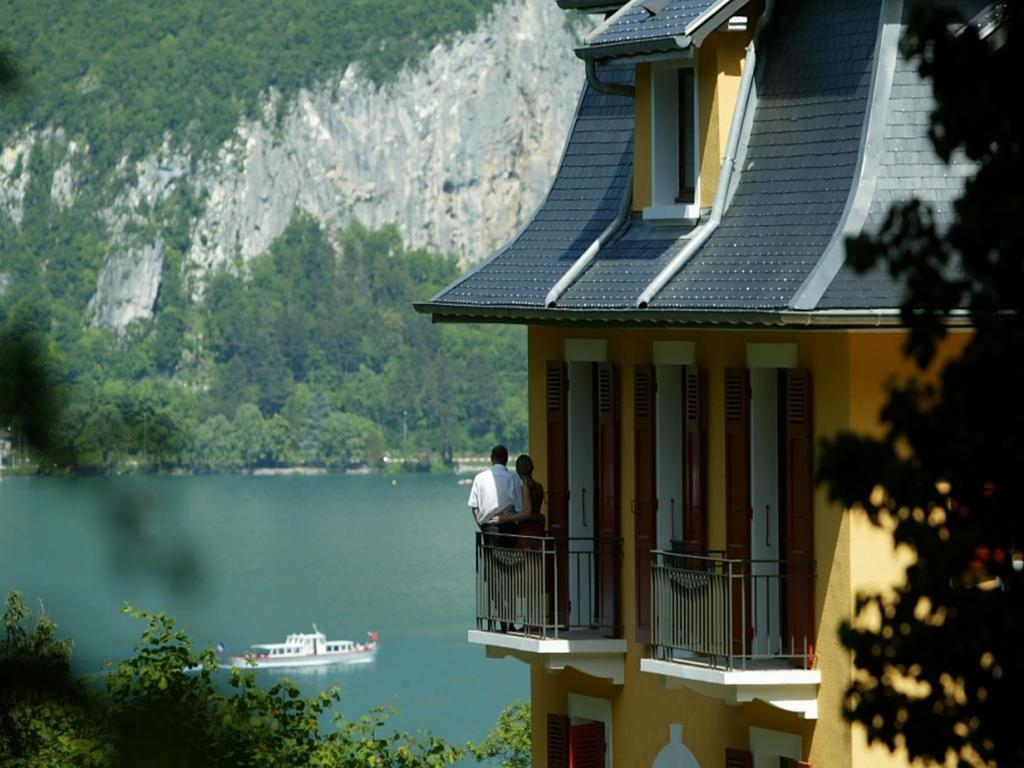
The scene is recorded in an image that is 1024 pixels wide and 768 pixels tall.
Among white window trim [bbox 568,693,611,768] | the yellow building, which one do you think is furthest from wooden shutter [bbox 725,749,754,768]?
white window trim [bbox 568,693,611,768]

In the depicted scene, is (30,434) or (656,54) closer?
(30,434)

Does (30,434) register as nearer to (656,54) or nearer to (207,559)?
(207,559)

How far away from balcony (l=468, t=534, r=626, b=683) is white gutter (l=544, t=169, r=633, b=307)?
197 centimetres

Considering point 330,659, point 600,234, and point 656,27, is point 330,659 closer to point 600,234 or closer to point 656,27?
point 600,234

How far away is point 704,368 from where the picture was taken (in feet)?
55.3

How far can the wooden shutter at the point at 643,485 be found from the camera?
17469 mm

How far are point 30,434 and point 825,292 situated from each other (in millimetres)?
12352

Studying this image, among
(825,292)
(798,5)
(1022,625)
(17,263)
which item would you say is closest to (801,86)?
(798,5)

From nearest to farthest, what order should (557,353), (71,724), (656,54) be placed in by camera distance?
(71,724) < (656,54) < (557,353)

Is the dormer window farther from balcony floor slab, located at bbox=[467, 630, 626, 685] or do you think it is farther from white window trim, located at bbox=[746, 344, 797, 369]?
balcony floor slab, located at bbox=[467, 630, 626, 685]

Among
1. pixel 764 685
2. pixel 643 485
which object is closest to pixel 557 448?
pixel 643 485

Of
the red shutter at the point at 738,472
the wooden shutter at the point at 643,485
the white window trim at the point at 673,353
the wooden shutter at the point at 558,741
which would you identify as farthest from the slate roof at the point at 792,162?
the wooden shutter at the point at 558,741

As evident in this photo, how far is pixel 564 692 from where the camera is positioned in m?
18.8

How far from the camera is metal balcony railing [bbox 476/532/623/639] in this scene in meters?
17.6
